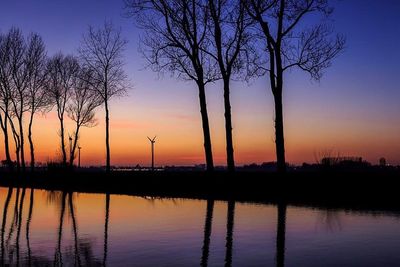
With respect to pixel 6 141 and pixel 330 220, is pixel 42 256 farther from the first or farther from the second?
pixel 6 141

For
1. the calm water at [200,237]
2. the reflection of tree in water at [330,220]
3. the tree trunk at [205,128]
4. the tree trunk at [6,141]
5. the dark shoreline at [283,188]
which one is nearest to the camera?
the calm water at [200,237]

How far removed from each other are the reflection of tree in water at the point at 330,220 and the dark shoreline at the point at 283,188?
1.44 metres

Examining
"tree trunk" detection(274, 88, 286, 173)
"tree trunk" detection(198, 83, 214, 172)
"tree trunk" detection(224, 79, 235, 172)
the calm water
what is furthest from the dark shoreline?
the calm water

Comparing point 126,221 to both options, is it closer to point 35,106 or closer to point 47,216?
point 47,216

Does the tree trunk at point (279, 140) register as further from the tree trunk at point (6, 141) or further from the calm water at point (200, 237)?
the tree trunk at point (6, 141)

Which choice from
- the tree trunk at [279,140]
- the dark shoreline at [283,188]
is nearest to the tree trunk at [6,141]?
the dark shoreline at [283,188]

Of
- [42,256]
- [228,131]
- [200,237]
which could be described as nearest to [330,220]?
[200,237]

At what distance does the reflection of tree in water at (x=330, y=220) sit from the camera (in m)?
11.2

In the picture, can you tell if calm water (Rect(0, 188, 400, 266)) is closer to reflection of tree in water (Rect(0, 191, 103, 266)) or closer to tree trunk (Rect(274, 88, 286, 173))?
reflection of tree in water (Rect(0, 191, 103, 266))

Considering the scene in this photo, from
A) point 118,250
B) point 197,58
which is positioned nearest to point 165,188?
point 197,58

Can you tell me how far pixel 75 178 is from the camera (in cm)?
3269

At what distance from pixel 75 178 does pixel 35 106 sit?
1419 cm

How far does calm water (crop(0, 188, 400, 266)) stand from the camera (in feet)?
25.2

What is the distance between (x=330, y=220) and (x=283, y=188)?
778cm
